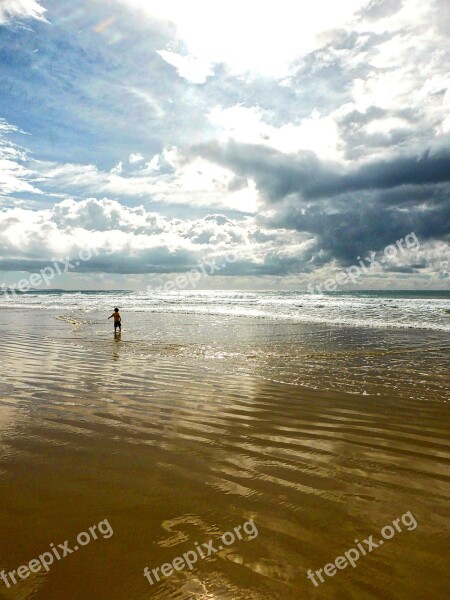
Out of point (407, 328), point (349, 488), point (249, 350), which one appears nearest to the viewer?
point (349, 488)

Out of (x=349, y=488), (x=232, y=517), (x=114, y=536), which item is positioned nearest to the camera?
(x=114, y=536)

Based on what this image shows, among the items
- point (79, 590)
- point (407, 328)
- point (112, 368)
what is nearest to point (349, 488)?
point (79, 590)

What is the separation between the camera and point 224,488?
4.74 m

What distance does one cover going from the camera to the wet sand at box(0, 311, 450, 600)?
3.32 m

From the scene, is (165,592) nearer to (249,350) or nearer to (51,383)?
(51,383)

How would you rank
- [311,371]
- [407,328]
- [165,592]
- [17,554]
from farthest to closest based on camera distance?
[407,328]
[311,371]
[17,554]
[165,592]

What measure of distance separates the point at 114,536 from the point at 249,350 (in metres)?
13.0

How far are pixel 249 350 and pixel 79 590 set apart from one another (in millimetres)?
13676

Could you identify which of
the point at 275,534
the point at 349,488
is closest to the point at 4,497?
the point at 275,534

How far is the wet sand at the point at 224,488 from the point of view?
3.32 meters

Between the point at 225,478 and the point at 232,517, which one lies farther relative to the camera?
the point at 225,478

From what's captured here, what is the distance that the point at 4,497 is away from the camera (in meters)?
4.47

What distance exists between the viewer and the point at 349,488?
4.78 m

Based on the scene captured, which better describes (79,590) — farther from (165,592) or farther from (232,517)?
(232,517)
